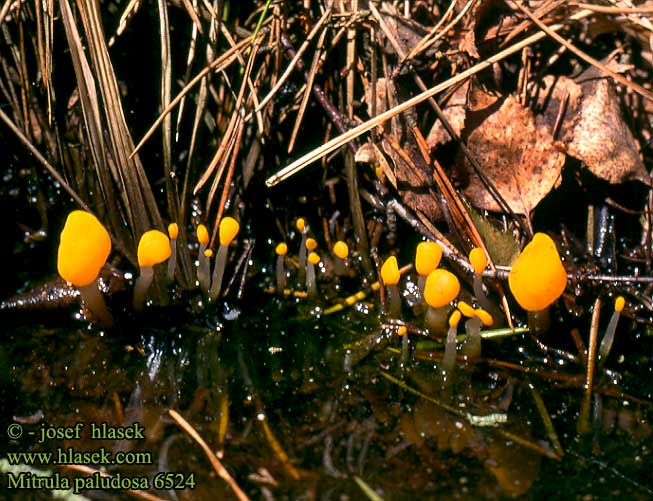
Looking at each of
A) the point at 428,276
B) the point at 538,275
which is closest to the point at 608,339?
the point at 538,275

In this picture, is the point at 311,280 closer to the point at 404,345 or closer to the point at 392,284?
the point at 392,284

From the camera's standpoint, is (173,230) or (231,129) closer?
(173,230)

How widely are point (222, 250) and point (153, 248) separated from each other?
0.30 metres

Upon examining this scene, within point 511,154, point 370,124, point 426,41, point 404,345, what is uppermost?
point 426,41

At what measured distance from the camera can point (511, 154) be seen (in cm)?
291

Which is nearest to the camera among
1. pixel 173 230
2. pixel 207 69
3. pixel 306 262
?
pixel 173 230

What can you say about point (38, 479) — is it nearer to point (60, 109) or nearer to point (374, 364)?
point (374, 364)

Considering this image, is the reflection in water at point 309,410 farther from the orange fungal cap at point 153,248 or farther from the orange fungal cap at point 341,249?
the orange fungal cap at point 153,248

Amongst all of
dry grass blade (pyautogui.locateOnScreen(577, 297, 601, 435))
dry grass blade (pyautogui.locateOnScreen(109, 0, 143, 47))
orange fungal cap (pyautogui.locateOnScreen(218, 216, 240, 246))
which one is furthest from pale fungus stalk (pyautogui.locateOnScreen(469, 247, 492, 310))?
dry grass blade (pyautogui.locateOnScreen(109, 0, 143, 47))

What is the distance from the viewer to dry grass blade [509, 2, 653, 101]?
2.76 metres

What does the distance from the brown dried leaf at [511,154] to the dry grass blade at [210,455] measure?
1412 millimetres

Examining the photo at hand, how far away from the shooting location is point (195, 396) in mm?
2361

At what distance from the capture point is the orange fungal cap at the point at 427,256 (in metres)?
2.46

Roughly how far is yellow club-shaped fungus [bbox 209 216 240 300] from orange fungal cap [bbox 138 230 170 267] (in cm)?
23
